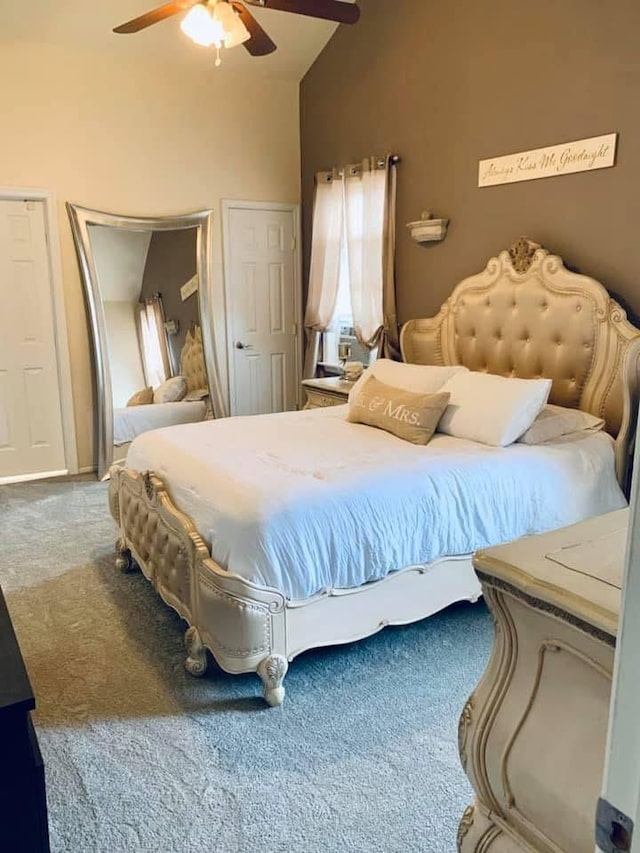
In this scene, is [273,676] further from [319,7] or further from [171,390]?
[171,390]

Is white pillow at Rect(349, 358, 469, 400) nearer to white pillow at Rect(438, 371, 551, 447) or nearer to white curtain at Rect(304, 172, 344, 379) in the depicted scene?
white pillow at Rect(438, 371, 551, 447)

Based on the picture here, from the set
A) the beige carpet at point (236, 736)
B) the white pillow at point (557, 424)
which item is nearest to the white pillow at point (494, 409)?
the white pillow at point (557, 424)

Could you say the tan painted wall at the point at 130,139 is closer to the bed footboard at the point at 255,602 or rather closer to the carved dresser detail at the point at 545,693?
the bed footboard at the point at 255,602

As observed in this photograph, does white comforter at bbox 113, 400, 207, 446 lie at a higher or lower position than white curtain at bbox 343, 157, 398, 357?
lower

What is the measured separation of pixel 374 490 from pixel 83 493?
9.50 feet

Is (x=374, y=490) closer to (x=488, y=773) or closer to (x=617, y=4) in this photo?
(x=488, y=773)

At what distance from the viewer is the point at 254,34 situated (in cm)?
331

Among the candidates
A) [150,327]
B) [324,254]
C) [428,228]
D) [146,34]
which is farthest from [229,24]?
[150,327]

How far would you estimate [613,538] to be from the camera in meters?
1.04

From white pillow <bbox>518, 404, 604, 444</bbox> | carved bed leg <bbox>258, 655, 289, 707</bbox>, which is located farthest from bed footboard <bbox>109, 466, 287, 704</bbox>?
white pillow <bbox>518, 404, 604, 444</bbox>

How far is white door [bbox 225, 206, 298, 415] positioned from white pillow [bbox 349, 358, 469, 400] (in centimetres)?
202

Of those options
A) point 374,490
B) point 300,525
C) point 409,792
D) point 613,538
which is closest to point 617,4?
point 374,490

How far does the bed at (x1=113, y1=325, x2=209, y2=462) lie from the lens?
5.15 m

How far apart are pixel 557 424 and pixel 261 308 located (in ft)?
10.4
